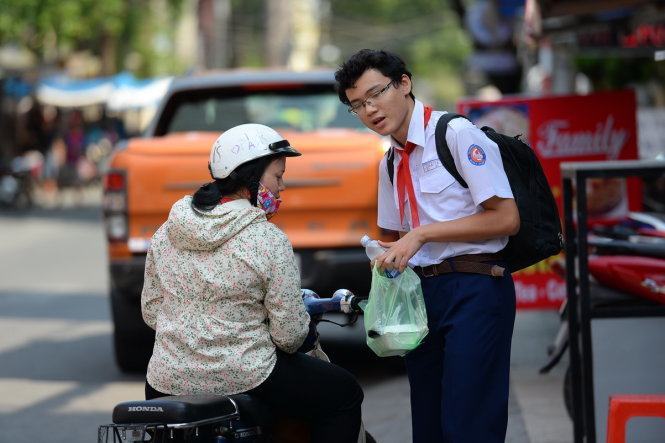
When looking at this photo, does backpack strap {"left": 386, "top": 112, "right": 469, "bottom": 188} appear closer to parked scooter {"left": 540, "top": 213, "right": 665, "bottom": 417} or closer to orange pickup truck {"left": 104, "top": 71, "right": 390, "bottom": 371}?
parked scooter {"left": 540, "top": 213, "right": 665, "bottom": 417}

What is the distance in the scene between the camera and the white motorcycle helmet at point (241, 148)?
14.3 feet

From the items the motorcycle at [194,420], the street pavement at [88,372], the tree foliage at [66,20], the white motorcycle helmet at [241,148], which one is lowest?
the street pavement at [88,372]

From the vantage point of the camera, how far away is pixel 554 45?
1596 cm

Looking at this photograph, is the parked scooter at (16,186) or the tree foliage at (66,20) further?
the tree foliage at (66,20)

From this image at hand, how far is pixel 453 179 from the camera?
4414 mm

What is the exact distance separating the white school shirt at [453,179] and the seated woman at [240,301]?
1.45ft

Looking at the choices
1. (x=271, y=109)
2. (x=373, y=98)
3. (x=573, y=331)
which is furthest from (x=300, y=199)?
(x=373, y=98)

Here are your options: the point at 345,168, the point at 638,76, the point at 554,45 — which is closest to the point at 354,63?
the point at 345,168

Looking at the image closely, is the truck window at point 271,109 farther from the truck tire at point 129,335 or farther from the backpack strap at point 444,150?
A: the backpack strap at point 444,150

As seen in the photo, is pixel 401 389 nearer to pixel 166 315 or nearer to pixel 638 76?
pixel 166 315

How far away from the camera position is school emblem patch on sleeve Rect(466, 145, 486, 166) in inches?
170

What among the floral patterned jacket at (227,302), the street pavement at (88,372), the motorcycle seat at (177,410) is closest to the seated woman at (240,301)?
the floral patterned jacket at (227,302)

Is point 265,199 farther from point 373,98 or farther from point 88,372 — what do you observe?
point 88,372

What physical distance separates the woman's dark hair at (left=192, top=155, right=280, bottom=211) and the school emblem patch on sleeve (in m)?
0.61
